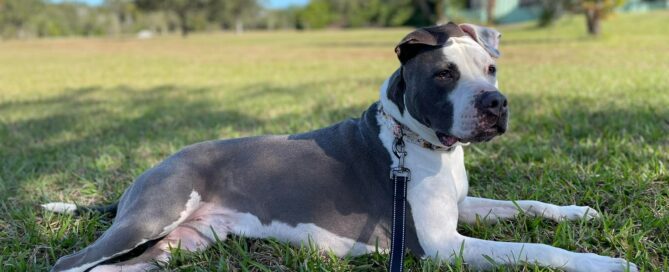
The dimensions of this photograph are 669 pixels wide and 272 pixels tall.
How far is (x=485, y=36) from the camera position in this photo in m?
2.83

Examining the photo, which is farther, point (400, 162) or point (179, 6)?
point (179, 6)

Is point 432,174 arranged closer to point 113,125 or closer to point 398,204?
point 398,204

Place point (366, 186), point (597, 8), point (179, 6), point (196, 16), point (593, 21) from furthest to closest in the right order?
point (196, 16) → point (179, 6) → point (593, 21) → point (597, 8) → point (366, 186)

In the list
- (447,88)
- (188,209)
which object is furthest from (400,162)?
(188,209)

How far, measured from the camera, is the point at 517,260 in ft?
7.87

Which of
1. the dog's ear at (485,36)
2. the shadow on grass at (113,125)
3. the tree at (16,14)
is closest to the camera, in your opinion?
the dog's ear at (485,36)

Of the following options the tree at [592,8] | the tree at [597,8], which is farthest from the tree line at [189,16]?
the tree at [597,8]

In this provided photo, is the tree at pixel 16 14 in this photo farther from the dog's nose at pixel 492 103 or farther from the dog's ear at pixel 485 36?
the dog's nose at pixel 492 103

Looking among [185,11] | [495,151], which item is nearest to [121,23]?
[185,11]

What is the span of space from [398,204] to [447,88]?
60 centimetres

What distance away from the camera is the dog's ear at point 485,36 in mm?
2691

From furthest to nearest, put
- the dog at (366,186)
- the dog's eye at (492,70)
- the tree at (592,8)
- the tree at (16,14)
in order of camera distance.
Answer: the tree at (16,14) → the tree at (592,8) → the dog's eye at (492,70) → the dog at (366,186)

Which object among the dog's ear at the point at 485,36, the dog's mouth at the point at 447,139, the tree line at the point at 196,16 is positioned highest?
the dog's ear at the point at 485,36

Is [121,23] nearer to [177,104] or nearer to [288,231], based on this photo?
[177,104]
